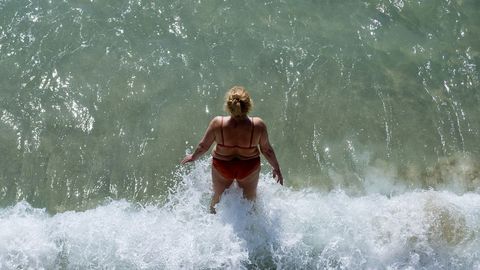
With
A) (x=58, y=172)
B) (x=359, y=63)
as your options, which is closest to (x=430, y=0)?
(x=359, y=63)

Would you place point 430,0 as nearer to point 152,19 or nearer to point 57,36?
point 152,19

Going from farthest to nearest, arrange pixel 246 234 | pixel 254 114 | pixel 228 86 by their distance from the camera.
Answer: pixel 228 86
pixel 254 114
pixel 246 234

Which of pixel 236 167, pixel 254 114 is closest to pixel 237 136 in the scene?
pixel 236 167

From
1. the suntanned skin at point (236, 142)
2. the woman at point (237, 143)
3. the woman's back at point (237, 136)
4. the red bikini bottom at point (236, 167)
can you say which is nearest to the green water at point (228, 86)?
the suntanned skin at point (236, 142)

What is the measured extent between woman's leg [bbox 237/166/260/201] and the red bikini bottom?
0.11 metres

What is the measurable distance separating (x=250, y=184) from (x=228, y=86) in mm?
2550

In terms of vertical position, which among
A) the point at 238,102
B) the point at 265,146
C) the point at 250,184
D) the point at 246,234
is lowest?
the point at 246,234

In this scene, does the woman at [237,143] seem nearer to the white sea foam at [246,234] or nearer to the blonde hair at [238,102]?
the blonde hair at [238,102]

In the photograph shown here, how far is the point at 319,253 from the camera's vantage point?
20.8 feet

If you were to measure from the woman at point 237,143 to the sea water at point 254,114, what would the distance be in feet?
1.63

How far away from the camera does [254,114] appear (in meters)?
7.89

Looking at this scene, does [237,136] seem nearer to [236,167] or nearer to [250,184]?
[236,167]

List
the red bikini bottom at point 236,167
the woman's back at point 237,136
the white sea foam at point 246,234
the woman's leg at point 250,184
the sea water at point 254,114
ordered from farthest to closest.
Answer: the sea water at point 254,114 < the white sea foam at point 246,234 < the woman's leg at point 250,184 < the red bikini bottom at point 236,167 < the woman's back at point 237,136

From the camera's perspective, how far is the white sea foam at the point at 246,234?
6.20m
